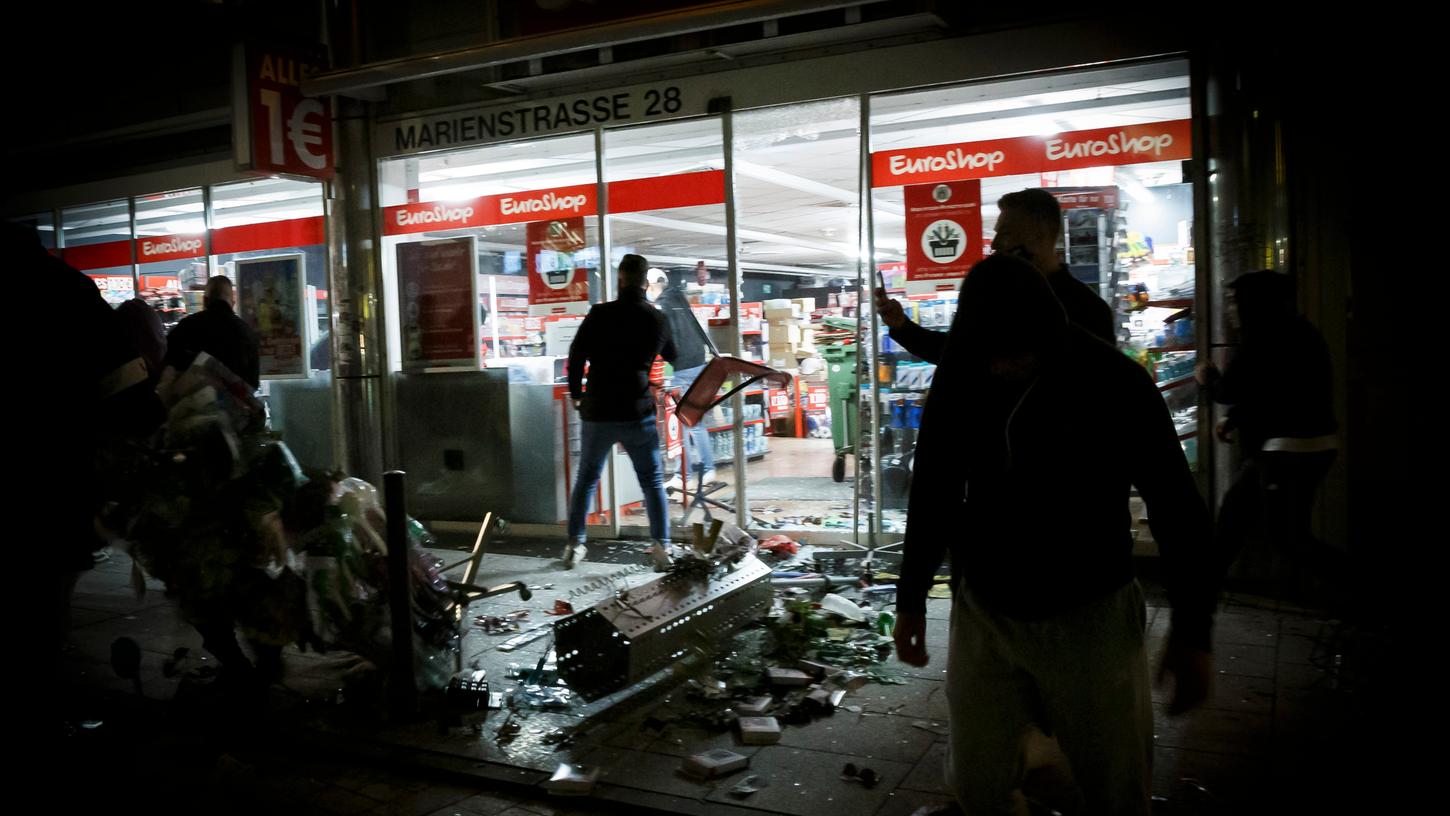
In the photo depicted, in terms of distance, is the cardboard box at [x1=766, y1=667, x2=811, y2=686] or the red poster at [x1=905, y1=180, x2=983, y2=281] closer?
the cardboard box at [x1=766, y1=667, x2=811, y2=686]

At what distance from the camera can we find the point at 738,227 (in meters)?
8.84

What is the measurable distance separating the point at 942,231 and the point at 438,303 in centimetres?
441

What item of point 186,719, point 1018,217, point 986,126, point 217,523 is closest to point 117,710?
point 186,719

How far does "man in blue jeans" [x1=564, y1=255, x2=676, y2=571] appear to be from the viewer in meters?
7.25

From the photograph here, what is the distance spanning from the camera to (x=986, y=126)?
7398 mm

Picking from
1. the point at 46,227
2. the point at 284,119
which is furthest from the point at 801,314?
the point at 46,227

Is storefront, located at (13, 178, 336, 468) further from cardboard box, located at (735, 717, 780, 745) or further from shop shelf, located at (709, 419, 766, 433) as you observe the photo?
cardboard box, located at (735, 717, 780, 745)

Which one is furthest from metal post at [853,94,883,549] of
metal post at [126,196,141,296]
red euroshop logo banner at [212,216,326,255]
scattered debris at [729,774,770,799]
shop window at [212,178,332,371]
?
metal post at [126,196,141,296]

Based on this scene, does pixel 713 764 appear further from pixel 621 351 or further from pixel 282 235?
pixel 282 235

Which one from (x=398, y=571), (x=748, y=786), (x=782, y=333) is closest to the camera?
(x=748, y=786)

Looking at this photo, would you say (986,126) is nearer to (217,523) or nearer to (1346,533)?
(1346,533)

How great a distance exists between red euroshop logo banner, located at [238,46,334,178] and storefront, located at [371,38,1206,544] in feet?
1.65

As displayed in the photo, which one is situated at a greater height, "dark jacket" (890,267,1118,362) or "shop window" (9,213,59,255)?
"shop window" (9,213,59,255)

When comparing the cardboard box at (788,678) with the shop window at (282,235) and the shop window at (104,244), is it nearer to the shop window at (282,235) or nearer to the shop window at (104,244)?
the shop window at (282,235)
